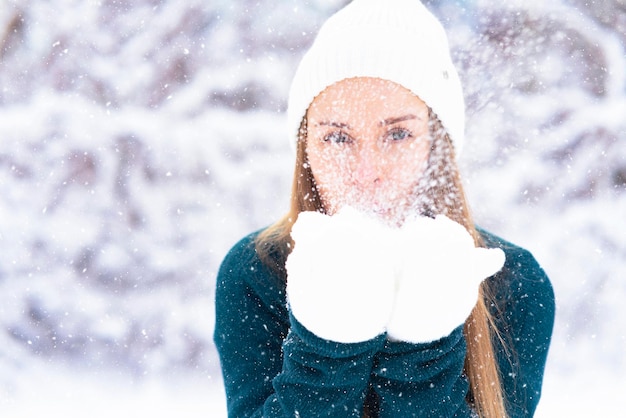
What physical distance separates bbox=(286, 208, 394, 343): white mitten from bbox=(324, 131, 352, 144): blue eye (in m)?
0.14

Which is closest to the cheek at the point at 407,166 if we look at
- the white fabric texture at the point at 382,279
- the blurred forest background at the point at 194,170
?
the white fabric texture at the point at 382,279

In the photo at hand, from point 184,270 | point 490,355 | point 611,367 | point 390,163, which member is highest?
point 390,163

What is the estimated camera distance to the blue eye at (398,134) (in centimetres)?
80

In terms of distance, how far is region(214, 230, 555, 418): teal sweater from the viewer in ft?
2.37

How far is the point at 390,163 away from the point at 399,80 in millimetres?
116

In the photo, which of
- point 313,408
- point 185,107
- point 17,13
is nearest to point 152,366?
point 185,107

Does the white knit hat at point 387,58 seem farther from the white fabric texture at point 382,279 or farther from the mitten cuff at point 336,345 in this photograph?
the mitten cuff at point 336,345

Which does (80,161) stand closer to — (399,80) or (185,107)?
(185,107)

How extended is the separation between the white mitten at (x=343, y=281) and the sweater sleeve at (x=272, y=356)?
3 cm

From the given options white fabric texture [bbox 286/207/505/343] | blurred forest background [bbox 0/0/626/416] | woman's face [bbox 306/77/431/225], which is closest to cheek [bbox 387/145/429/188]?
woman's face [bbox 306/77/431/225]

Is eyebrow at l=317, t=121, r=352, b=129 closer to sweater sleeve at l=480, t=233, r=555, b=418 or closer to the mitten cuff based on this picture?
the mitten cuff

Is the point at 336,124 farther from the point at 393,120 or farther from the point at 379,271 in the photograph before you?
the point at 379,271

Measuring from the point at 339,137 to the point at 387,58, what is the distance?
0.13m

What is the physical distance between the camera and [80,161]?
70.8 inches
